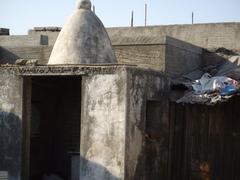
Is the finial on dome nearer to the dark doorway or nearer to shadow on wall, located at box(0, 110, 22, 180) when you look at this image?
the dark doorway

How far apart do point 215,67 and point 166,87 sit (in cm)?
239

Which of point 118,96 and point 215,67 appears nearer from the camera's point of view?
point 118,96

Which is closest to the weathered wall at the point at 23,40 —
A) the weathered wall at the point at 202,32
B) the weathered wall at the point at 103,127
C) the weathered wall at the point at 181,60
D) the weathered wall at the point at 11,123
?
the weathered wall at the point at 202,32

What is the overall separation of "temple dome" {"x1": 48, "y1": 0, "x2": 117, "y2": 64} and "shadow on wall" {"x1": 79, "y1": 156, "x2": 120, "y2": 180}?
2.51 metres

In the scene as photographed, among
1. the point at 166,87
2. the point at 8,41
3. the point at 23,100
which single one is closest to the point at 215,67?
the point at 166,87

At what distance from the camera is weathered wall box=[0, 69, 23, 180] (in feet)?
34.9

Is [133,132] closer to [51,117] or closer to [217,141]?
[217,141]

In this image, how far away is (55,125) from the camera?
13242 mm

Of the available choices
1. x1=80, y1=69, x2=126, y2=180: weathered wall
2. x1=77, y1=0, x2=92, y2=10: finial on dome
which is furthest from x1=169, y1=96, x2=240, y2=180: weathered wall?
x1=77, y1=0, x2=92, y2=10: finial on dome

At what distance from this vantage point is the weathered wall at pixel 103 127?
9.59 m

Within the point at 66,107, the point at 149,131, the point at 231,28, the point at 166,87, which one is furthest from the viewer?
the point at 231,28

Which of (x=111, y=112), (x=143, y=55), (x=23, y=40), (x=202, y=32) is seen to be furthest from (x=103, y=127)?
(x=23, y=40)

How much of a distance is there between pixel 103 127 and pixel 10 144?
230 centimetres

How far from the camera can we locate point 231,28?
49.9 ft
